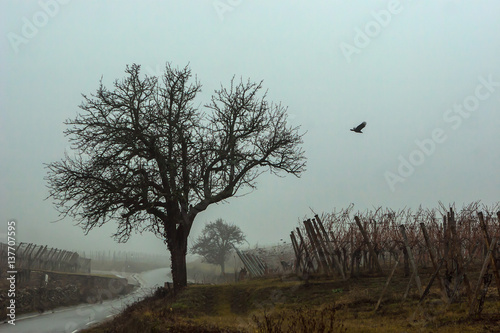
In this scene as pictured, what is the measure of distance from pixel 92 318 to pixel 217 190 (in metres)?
10.4

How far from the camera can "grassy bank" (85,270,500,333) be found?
8.70m

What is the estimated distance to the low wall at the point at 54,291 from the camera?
1015 inches

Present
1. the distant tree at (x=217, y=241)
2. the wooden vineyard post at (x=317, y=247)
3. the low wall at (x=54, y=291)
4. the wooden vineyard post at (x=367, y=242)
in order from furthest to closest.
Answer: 1. the distant tree at (x=217, y=241)
2. the low wall at (x=54, y=291)
3. the wooden vineyard post at (x=317, y=247)
4. the wooden vineyard post at (x=367, y=242)

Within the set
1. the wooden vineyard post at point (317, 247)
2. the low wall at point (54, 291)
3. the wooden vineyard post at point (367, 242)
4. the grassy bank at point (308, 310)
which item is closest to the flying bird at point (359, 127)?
the wooden vineyard post at point (367, 242)

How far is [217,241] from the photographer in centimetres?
5906

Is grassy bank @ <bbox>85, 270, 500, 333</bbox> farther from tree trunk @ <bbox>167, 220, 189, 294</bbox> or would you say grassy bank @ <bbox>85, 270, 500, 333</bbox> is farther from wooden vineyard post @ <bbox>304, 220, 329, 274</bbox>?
tree trunk @ <bbox>167, 220, 189, 294</bbox>

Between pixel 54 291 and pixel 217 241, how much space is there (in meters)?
30.5

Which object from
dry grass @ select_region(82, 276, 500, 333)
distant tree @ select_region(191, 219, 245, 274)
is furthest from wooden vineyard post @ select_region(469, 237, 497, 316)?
distant tree @ select_region(191, 219, 245, 274)

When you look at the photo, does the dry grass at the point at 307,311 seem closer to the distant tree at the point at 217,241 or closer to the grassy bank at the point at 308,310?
the grassy bank at the point at 308,310

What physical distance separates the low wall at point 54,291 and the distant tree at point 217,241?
54.3 feet

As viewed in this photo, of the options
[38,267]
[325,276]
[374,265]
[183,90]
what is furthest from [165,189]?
[38,267]

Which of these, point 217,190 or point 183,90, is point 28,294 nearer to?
point 217,190

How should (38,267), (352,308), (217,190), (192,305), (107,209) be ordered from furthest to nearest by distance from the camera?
(38,267), (217,190), (107,209), (192,305), (352,308)

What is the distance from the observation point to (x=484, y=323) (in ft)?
27.7
